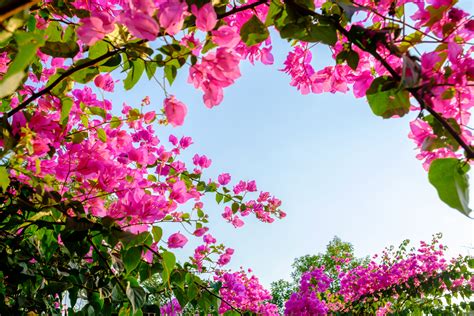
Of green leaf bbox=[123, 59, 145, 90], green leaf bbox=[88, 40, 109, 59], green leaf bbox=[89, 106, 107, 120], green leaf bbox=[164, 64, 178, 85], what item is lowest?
green leaf bbox=[164, 64, 178, 85]

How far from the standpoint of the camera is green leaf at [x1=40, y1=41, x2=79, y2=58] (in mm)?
951

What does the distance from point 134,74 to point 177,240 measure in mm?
605

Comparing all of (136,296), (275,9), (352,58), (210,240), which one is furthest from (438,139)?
(210,240)

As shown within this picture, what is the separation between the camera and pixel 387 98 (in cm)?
80

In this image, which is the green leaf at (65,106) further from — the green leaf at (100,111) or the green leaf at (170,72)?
the green leaf at (170,72)

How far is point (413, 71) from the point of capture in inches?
24.2

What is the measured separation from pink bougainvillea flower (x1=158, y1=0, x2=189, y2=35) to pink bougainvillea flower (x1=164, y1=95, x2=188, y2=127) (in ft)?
0.67

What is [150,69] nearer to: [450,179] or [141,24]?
[141,24]

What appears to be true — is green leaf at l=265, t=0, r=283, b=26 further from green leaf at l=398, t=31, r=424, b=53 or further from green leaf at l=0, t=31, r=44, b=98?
green leaf at l=0, t=31, r=44, b=98

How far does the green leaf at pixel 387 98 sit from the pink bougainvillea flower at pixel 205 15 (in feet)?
1.17

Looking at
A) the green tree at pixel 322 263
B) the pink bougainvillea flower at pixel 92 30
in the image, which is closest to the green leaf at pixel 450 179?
the pink bougainvillea flower at pixel 92 30

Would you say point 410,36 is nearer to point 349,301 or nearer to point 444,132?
point 444,132

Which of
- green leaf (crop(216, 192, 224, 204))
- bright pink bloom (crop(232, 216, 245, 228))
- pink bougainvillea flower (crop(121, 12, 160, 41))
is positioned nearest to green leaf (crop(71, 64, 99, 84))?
pink bougainvillea flower (crop(121, 12, 160, 41))

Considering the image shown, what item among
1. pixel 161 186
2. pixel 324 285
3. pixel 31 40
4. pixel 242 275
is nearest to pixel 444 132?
pixel 31 40
